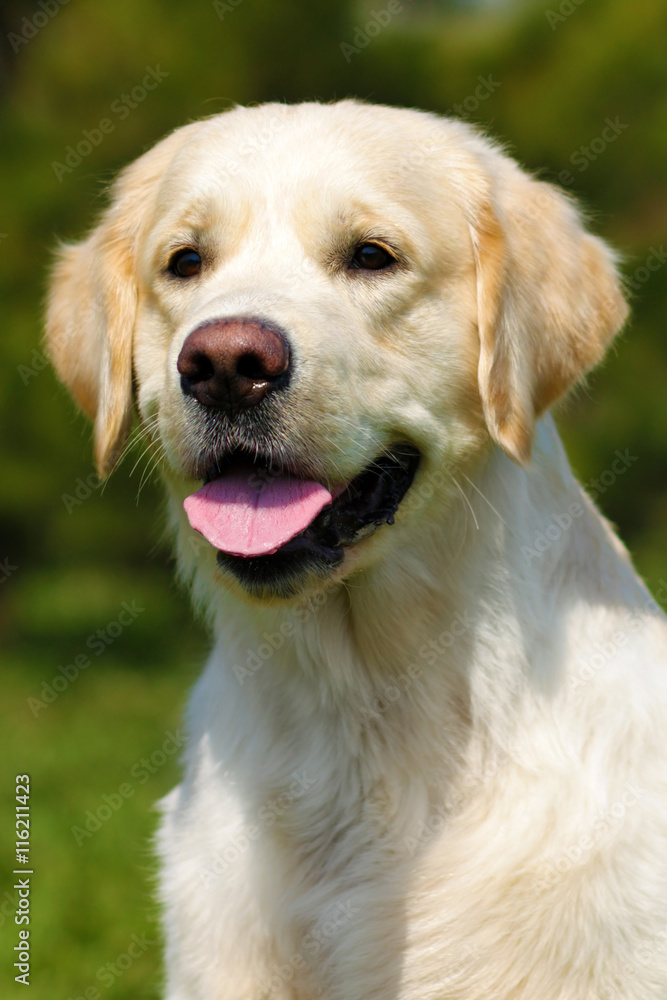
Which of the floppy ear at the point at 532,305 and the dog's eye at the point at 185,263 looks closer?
the floppy ear at the point at 532,305

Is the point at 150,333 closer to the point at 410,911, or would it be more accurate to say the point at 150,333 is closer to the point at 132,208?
the point at 132,208

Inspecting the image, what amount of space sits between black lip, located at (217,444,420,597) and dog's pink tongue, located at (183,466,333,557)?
4 centimetres

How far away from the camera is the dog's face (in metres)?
2.78

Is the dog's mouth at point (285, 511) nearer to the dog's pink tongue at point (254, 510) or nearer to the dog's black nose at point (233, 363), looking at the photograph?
the dog's pink tongue at point (254, 510)

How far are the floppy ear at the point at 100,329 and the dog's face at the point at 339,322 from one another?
81 millimetres

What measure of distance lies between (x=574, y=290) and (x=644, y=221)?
8263mm

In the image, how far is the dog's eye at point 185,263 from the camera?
317 centimetres

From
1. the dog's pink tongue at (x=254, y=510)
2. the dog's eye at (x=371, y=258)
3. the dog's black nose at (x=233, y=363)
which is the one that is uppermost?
the dog's eye at (x=371, y=258)

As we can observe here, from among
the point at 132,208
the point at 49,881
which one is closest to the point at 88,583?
the point at 49,881

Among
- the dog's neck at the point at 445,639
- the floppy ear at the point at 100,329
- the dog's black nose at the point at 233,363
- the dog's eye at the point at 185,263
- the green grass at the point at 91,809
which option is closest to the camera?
the dog's black nose at the point at 233,363

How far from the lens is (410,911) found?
2.88 metres

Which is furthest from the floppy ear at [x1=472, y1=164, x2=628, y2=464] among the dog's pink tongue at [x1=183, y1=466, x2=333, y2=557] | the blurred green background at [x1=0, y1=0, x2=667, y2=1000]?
the blurred green background at [x1=0, y1=0, x2=667, y2=1000]

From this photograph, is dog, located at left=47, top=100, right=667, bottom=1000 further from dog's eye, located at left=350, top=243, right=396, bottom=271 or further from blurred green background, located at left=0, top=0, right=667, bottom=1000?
blurred green background, located at left=0, top=0, right=667, bottom=1000

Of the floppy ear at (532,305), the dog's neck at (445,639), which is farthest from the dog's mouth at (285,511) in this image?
the floppy ear at (532,305)
